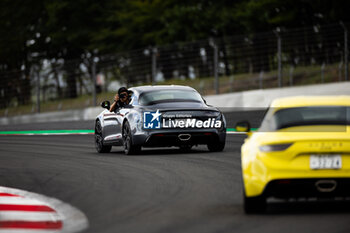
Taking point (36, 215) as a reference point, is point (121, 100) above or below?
above

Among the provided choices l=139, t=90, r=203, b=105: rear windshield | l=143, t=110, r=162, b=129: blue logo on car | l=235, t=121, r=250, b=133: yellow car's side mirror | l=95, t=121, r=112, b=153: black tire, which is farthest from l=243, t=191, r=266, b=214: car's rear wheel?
l=95, t=121, r=112, b=153: black tire

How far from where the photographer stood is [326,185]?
8.23 metres

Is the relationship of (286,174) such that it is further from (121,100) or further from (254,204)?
(121,100)

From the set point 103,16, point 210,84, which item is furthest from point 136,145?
point 103,16

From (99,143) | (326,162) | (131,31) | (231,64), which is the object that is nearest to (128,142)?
(99,143)

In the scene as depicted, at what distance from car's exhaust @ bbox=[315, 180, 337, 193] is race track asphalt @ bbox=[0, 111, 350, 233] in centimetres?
26

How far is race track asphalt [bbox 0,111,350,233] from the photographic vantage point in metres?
7.98

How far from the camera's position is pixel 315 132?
8.46 meters

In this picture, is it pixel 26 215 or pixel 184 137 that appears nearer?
pixel 26 215

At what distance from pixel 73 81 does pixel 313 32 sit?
32.2 ft

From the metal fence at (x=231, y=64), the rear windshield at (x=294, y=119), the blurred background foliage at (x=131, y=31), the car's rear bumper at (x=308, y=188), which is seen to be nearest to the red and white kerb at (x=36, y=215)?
the car's rear bumper at (x=308, y=188)

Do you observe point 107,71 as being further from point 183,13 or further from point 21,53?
point 21,53

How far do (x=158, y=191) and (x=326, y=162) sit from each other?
115 inches

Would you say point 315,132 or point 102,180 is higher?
point 315,132
